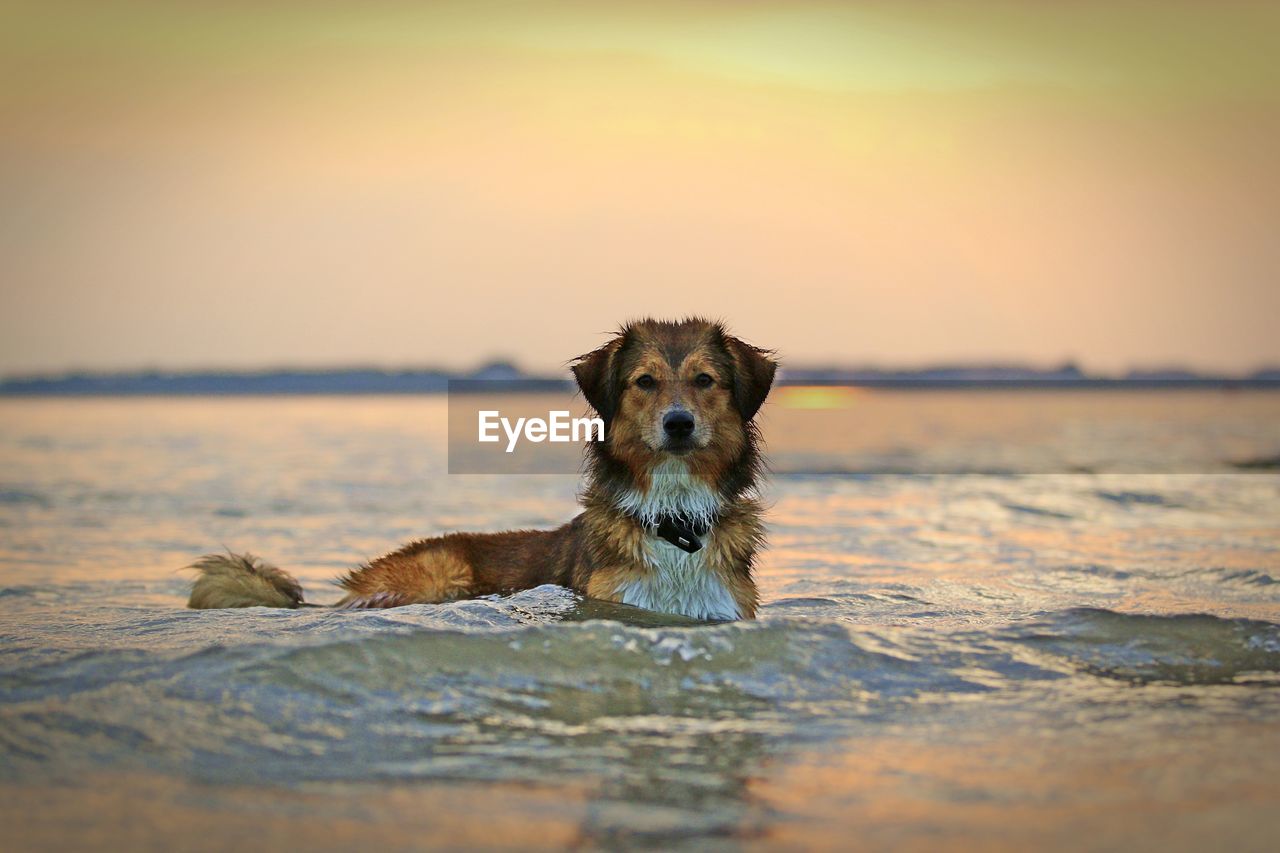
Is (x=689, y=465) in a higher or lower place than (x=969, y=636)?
higher

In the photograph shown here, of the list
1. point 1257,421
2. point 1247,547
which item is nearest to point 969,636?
point 1247,547

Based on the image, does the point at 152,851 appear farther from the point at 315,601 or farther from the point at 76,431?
the point at 76,431

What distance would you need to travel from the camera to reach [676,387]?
7023 millimetres

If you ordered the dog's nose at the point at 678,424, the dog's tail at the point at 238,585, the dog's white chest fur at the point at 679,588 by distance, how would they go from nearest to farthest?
the dog's nose at the point at 678,424, the dog's white chest fur at the point at 679,588, the dog's tail at the point at 238,585

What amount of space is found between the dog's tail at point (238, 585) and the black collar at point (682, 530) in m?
2.52

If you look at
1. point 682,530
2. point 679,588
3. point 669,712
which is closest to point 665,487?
point 682,530

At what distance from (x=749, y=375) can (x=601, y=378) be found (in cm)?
91

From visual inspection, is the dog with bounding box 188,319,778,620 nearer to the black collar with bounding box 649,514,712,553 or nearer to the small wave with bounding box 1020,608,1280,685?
the black collar with bounding box 649,514,712,553

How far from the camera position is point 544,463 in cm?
2133

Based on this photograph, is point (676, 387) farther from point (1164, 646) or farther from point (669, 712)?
point (1164, 646)

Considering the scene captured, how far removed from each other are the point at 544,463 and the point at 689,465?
47.0ft

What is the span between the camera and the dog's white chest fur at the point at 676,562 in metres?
6.93

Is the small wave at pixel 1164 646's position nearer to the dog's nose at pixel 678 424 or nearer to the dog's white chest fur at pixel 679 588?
the dog's white chest fur at pixel 679 588

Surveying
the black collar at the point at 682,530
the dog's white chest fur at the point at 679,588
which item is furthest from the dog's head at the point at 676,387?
the dog's white chest fur at the point at 679,588
